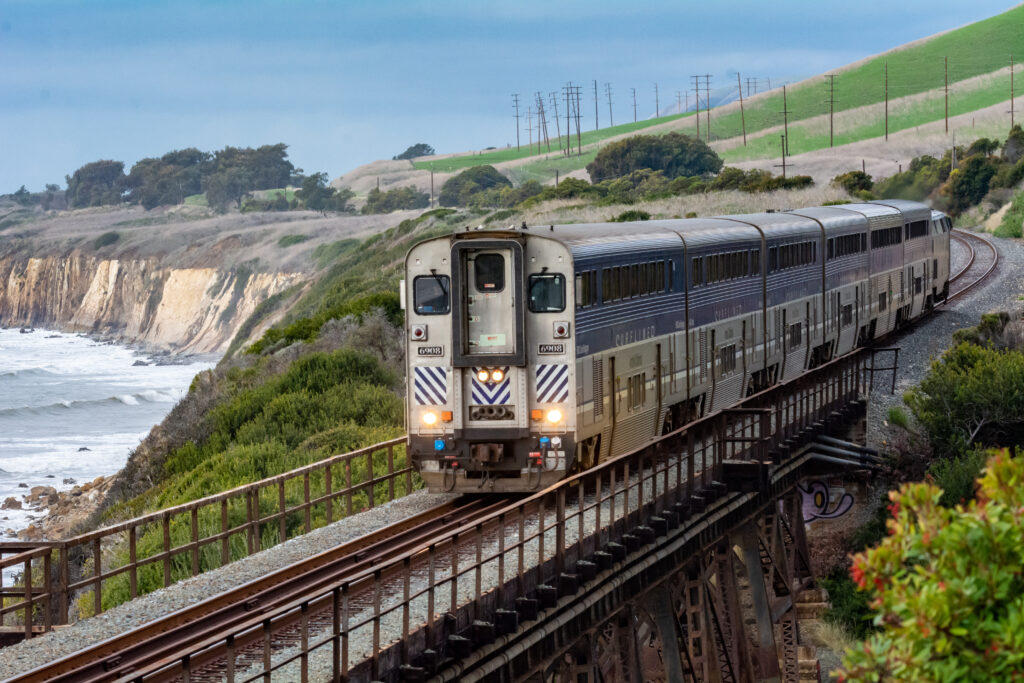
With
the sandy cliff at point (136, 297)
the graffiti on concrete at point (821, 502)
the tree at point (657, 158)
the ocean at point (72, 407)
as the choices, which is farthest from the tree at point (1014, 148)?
the graffiti on concrete at point (821, 502)

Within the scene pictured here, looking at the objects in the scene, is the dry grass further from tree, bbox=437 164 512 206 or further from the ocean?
tree, bbox=437 164 512 206

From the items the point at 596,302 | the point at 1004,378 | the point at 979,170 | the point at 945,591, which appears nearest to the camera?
the point at 945,591

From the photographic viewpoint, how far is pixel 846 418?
30516 mm

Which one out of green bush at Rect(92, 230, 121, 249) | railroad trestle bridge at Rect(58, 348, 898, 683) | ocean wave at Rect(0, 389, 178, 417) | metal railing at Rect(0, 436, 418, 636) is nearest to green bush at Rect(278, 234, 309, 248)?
green bush at Rect(92, 230, 121, 249)

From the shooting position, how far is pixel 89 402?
87.0 m

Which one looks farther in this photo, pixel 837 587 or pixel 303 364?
pixel 303 364

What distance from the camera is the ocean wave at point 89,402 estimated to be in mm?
84125

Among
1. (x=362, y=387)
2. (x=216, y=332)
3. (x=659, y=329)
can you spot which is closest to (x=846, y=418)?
(x=659, y=329)

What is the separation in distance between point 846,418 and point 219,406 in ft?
66.2

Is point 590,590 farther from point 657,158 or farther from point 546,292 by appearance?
point 657,158

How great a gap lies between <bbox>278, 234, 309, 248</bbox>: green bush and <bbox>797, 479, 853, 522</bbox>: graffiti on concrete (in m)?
118

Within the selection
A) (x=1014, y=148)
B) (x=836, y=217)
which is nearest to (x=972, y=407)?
(x=836, y=217)

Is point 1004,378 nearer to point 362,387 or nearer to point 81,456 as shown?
point 362,387

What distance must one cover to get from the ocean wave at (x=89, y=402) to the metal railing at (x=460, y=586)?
225ft
